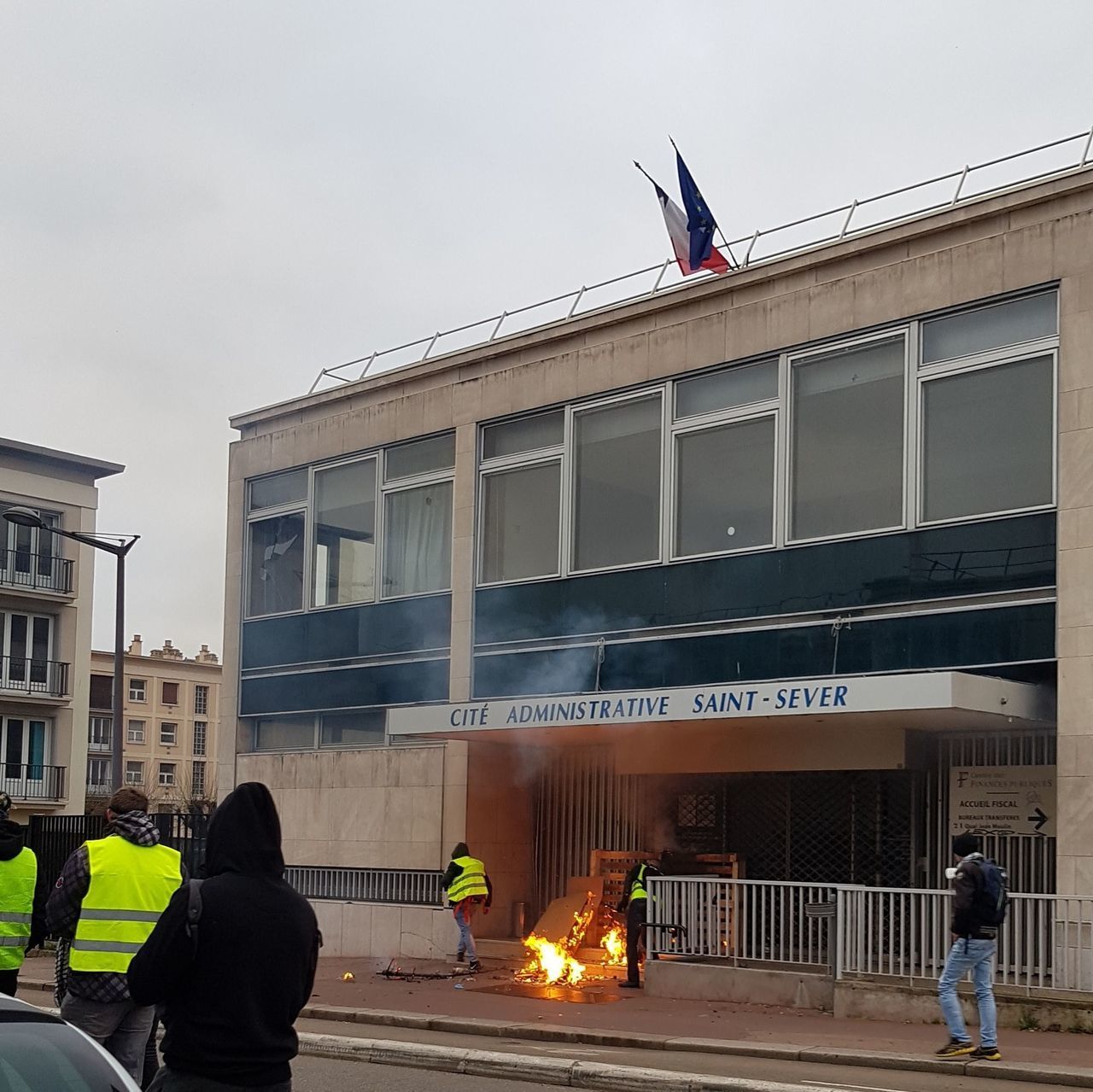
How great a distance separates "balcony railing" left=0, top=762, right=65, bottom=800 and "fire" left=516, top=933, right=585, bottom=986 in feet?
111

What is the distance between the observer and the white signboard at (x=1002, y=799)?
683 inches

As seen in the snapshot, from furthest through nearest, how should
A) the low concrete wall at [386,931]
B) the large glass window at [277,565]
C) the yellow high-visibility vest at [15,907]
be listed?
A: the large glass window at [277,565]
the low concrete wall at [386,931]
the yellow high-visibility vest at [15,907]

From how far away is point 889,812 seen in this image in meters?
18.8

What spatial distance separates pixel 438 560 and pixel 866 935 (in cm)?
943

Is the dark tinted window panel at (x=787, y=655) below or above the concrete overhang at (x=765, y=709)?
above

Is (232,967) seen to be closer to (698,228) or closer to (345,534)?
(698,228)

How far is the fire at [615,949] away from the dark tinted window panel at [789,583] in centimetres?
370

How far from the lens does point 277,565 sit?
26.1 m

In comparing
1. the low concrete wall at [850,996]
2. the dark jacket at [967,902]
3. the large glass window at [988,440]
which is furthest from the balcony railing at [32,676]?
the dark jacket at [967,902]

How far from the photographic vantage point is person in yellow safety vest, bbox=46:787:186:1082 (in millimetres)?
7594

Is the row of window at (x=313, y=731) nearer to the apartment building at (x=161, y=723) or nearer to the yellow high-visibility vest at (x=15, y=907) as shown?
the yellow high-visibility vest at (x=15, y=907)

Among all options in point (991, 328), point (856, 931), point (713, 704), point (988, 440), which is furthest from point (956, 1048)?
point (991, 328)

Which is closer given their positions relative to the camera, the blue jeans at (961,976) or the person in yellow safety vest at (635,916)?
the blue jeans at (961,976)

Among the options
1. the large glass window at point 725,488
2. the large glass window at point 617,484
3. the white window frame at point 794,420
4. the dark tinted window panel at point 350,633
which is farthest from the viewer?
the dark tinted window panel at point 350,633
